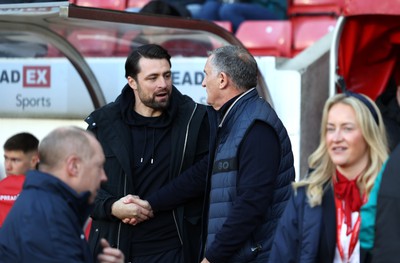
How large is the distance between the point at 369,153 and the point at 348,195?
0.64 ft

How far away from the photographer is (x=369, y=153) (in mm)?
4004

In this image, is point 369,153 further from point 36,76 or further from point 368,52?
point 36,76

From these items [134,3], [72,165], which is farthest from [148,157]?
[134,3]

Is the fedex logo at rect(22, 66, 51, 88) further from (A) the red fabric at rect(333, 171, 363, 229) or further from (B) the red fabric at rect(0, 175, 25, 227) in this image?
(A) the red fabric at rect(333, 171, 363, 229)

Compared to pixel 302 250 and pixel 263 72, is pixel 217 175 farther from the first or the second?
pixel 263 72

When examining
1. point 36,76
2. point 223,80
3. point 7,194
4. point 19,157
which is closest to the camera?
point 223,80

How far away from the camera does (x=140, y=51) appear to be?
557cm

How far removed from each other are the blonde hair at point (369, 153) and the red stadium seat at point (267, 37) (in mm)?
6870

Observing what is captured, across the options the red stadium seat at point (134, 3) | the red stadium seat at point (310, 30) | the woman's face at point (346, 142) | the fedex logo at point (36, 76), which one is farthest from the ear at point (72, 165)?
the red stadium seat at point (134, 3)

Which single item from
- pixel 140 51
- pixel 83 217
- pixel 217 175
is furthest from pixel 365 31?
pixel 83 217

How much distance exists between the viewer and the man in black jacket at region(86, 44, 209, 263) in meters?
5.35

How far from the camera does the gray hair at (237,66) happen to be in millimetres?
4992

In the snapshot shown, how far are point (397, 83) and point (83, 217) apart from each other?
467cm

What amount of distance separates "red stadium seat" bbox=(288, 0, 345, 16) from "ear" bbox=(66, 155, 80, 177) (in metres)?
7.71
